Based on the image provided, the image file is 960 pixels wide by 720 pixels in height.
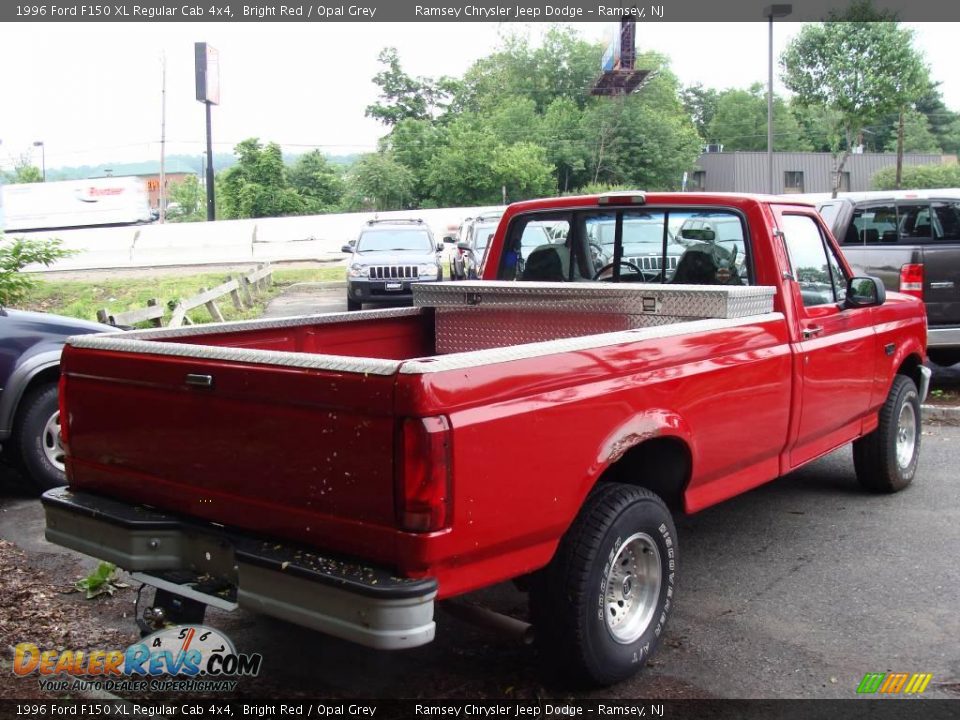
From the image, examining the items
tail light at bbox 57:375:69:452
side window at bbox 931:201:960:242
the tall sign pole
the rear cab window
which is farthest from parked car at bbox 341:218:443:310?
the tall sign pole

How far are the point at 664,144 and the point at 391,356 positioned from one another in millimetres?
58756

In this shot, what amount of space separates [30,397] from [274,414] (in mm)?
4009

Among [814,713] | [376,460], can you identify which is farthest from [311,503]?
[814,713]

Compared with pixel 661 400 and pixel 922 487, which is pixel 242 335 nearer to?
pixel 661 400

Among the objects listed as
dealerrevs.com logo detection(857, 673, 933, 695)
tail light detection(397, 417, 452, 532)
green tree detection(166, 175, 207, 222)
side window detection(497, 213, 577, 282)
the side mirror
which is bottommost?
dealerrevs.com logo detection(857, 673, 933, 695)

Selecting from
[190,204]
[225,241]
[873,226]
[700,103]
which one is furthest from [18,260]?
[700,103]

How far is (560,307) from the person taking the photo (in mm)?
5324

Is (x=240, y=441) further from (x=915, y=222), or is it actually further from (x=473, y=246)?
(x=473, y=246)

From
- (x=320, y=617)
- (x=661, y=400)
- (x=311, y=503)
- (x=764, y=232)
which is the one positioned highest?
(x=764, y=232)

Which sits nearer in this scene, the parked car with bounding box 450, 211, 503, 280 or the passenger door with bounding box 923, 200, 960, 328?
the passenger door with bounding box 923, 200, 960, 328

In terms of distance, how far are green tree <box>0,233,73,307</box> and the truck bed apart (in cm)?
330

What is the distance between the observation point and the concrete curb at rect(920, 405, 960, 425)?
30.6 feet

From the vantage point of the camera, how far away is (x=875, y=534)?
5.93 m

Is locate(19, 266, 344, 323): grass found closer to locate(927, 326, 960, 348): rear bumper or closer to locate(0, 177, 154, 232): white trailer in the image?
locate(927, 326, 960, 348): rear bumper
